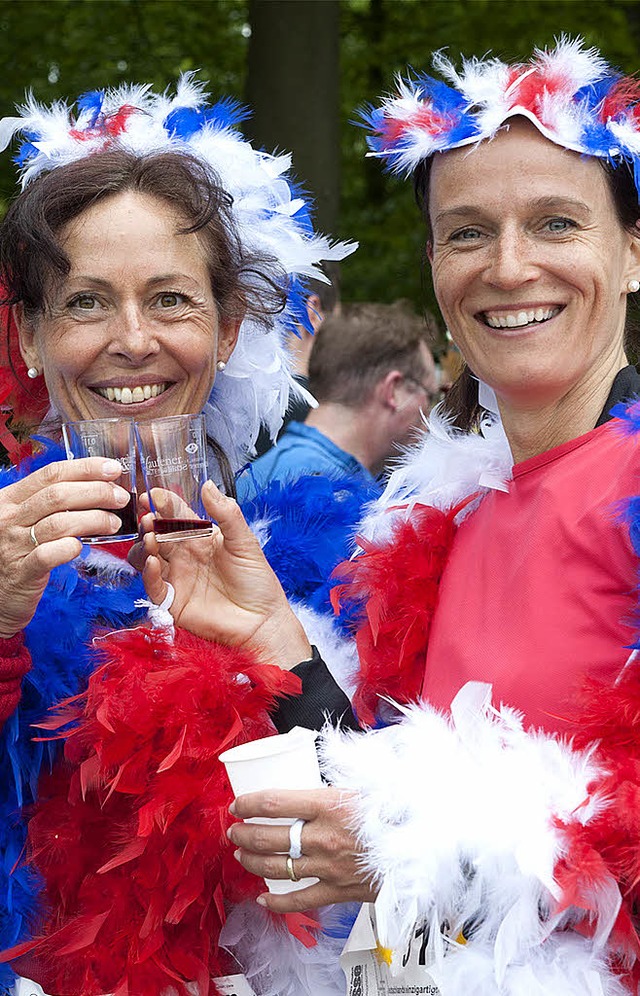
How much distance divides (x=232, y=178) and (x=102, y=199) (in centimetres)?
37

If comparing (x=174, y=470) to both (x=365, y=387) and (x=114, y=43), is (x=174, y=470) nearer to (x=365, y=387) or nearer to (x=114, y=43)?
(x=365, y=387)

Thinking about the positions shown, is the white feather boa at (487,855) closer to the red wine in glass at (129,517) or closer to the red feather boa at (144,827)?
the red feather boa at (144,827)

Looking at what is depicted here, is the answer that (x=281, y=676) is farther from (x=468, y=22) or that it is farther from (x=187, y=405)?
(x=468, y=22)

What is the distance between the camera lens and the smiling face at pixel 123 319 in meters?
2.41

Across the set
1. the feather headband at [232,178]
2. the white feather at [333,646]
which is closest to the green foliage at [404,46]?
the feather headband at [232,178]

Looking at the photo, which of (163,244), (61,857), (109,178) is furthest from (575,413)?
(61,857)

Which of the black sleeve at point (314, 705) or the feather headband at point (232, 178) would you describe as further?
the feather headband at point (232, 178)

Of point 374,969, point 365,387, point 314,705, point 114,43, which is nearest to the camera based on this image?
point 374,969

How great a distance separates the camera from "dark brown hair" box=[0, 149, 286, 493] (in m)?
2.45

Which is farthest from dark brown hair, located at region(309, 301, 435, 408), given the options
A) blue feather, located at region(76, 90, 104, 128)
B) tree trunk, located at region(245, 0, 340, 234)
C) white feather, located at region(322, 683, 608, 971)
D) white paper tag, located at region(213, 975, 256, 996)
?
white feather, located at region(322, 683, 608, 971)

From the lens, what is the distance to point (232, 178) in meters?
2.72

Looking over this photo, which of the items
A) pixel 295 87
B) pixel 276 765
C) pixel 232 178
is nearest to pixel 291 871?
pixel 276 765

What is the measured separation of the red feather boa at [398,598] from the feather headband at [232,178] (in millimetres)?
499

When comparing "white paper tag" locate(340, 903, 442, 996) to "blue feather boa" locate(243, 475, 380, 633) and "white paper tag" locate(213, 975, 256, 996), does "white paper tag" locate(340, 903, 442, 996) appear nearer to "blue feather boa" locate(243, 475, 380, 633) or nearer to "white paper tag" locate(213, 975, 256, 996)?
"white paper tag" locate(213, 975, 256, 996)
